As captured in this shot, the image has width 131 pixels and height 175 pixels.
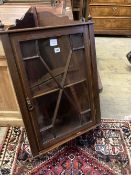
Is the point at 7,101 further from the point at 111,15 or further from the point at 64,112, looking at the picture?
the point at 111,15

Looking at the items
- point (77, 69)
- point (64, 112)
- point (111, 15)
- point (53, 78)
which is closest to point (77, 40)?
point (77, 69)

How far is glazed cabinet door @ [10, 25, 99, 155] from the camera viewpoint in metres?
1.19

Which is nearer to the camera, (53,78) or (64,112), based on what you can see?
(53,78)

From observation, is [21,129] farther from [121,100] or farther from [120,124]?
[121,100]

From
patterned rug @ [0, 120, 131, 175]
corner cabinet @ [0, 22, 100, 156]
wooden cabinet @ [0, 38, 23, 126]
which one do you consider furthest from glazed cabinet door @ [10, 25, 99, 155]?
wooden cabinet @ [0, 38, 23, 126]

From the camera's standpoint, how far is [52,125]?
140cm

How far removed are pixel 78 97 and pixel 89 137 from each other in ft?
1.40

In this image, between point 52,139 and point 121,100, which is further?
point 121,100

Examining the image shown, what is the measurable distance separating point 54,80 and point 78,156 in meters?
0.64

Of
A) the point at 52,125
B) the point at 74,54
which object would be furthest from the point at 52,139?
the point at 74,54

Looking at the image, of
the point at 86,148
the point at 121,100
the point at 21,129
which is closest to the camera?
the point at 86,148

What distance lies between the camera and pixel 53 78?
1.30m

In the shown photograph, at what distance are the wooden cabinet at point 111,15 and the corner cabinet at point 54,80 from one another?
2.63m

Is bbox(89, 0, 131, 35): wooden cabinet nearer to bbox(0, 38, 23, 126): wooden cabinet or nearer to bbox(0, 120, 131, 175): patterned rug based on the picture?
bbox(0, 120, 131, 175): patterned rug
